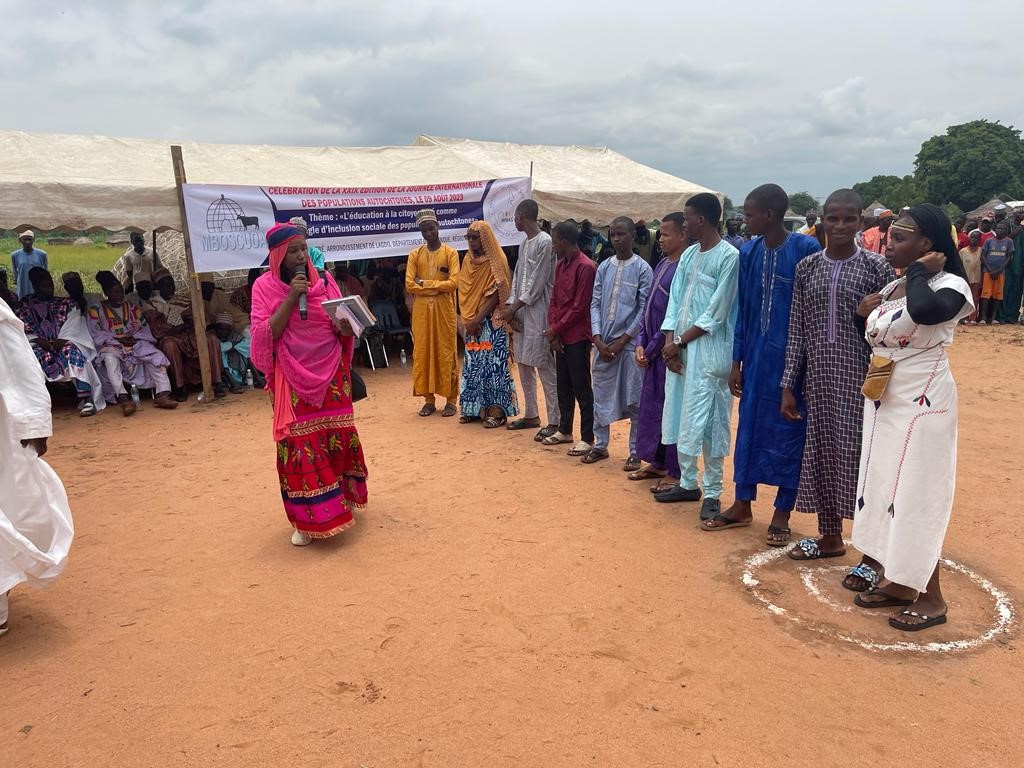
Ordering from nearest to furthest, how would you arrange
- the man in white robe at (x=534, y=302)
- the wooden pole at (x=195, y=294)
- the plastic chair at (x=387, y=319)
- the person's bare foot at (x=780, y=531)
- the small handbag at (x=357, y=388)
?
the person's bare foot at (x=780, y=531) → the small handbag at (x=357, y=388) → the man in white robe at (x=534, y=302) → the wooden pole at (x=195, y=294) → the plastic chair at (x=387, y=319)

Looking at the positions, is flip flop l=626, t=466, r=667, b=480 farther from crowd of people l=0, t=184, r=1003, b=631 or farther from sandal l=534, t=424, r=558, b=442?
sandal l=534, t=424, r=558, b=442

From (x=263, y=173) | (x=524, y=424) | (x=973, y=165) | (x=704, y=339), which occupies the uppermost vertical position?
(x=973, y=165)

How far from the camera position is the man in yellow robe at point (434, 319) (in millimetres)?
7102

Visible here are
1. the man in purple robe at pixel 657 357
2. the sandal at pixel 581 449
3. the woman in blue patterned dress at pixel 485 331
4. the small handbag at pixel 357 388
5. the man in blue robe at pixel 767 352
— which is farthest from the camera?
the woman in blue patterned dress at pixel 485 331

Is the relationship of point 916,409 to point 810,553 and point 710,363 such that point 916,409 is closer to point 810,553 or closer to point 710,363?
point 810,553

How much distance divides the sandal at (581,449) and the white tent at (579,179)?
5.55 metres

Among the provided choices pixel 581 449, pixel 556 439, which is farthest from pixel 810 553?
pixel 556 439

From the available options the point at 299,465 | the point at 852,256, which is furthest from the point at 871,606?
the point at 299,465

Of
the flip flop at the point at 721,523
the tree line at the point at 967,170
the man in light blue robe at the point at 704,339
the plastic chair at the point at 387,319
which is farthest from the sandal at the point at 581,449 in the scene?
the tree line at the point at 967,170

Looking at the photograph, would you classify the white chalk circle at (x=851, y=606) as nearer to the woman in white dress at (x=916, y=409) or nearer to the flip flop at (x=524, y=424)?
the woman in white dress at (x=916, y=409)

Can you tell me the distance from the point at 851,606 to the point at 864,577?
19 cm

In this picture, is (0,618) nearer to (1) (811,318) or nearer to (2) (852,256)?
(1) (811,318)

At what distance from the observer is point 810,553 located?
3.83 m

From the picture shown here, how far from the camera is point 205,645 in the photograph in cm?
317
